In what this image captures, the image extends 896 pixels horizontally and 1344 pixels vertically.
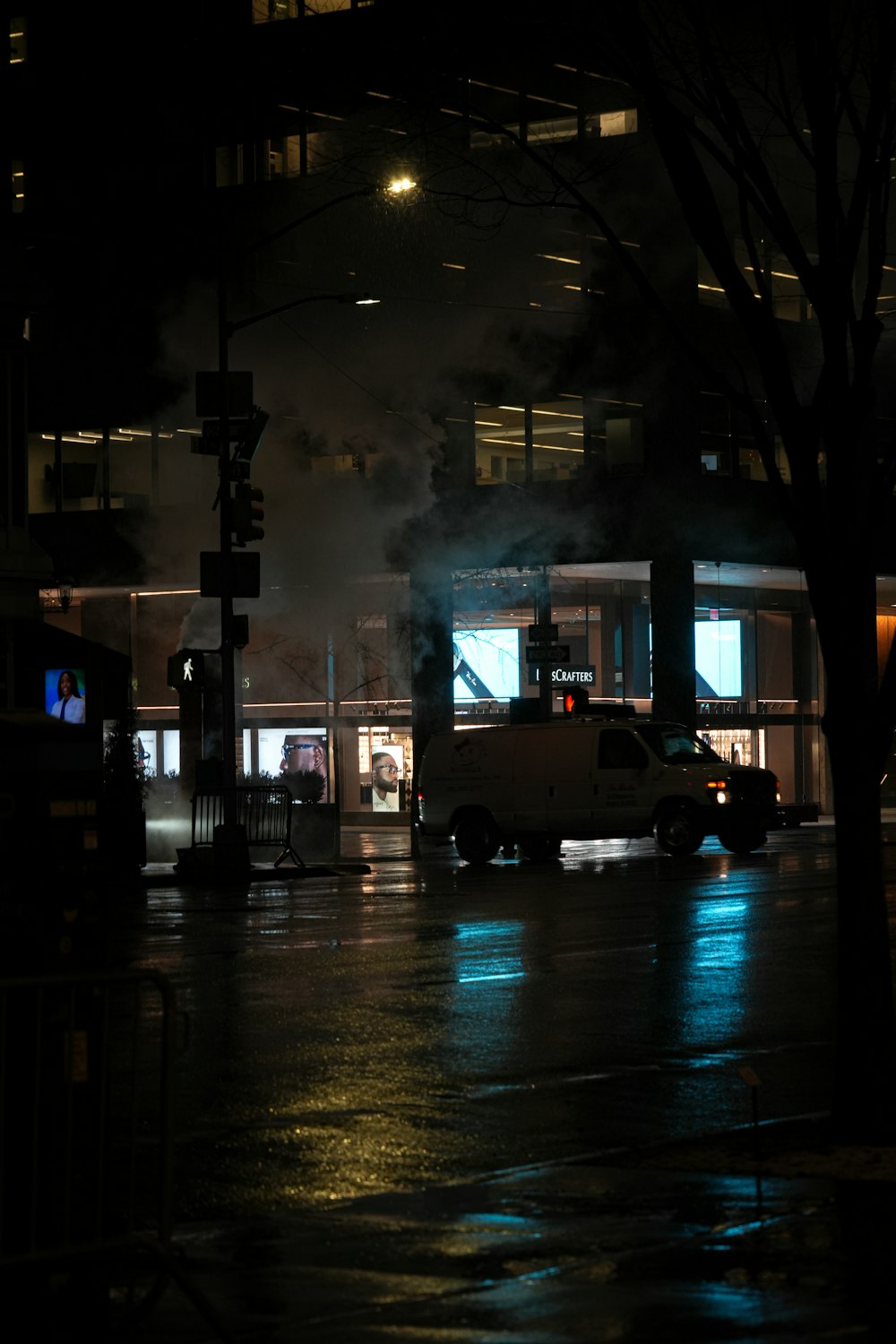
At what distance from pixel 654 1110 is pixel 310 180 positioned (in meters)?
31.4

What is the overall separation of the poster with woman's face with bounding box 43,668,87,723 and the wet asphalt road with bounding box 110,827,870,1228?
254 inches

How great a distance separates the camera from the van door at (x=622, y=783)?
2775 cm

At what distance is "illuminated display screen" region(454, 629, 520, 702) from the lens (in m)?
41.5

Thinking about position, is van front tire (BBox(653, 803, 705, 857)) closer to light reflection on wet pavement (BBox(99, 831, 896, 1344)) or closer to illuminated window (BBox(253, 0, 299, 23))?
light reflection on wet pavement (BBox(99, 831, 896, 1344))

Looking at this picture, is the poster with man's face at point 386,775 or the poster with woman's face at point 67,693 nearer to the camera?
the poster with woman's face at point 67,693

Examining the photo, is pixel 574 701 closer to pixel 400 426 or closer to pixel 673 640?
pixel 400 426

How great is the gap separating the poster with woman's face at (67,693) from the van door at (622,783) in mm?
7321

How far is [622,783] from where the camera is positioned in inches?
1094

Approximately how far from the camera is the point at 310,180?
124 ft

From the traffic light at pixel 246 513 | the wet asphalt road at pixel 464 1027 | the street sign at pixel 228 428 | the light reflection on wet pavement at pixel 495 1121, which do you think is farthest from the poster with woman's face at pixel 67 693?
the light reflection on wet pavement at pixel 495 1121

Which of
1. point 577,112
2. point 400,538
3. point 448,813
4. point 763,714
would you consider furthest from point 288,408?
point 763,714

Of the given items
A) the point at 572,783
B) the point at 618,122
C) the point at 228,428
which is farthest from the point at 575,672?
the point at 228,428

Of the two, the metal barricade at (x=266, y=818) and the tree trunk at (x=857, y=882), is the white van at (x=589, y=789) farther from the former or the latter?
the tree trunk at (x=857, y=882)

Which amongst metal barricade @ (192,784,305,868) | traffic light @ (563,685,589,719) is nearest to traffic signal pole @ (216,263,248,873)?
metal barricade @ (192,784,305,868)
